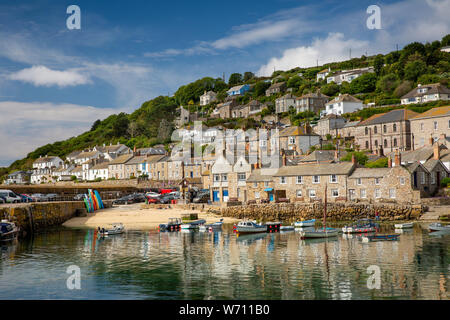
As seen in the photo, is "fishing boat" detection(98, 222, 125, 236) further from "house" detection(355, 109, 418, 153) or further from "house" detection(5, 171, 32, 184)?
"house" detection(5, 171, 32, 184)

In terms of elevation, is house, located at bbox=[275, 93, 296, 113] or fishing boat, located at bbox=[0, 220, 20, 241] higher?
house, located at bbox=[275, 93, 296, 113]

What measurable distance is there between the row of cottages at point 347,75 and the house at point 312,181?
95586mm

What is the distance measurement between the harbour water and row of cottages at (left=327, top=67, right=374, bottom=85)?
375 ft

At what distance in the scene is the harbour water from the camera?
65.7 ft

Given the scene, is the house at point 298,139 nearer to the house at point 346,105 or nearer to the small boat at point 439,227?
the house at point 346,105

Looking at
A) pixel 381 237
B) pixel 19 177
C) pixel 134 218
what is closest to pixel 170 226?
pixel 134 218

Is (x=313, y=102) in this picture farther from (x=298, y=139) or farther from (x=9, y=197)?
(x=9, y=197)

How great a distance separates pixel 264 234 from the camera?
40656 mm

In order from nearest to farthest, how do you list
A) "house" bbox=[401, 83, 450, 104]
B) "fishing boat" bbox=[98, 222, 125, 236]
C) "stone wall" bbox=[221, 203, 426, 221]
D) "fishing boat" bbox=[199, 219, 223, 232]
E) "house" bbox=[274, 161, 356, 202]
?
"fishing boat" bbox=[98, 222, 125, 236], "fishing boat" bbox=[199, 219, 223, 232], "stone wall" bbox=[221, 203, 426, 221], "house" bbox=[274, 161, 356, 202], "house" bbox=[401, 83, 450, 104]

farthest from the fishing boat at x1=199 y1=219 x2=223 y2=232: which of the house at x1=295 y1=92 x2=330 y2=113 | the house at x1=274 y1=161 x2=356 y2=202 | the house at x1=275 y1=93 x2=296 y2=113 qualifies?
the house at x1=275 y1=93 x2=296 y2=113

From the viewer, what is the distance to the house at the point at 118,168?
10506 cm

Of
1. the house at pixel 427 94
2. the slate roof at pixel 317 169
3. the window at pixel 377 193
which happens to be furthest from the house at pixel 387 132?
the window at pixel 377 193
